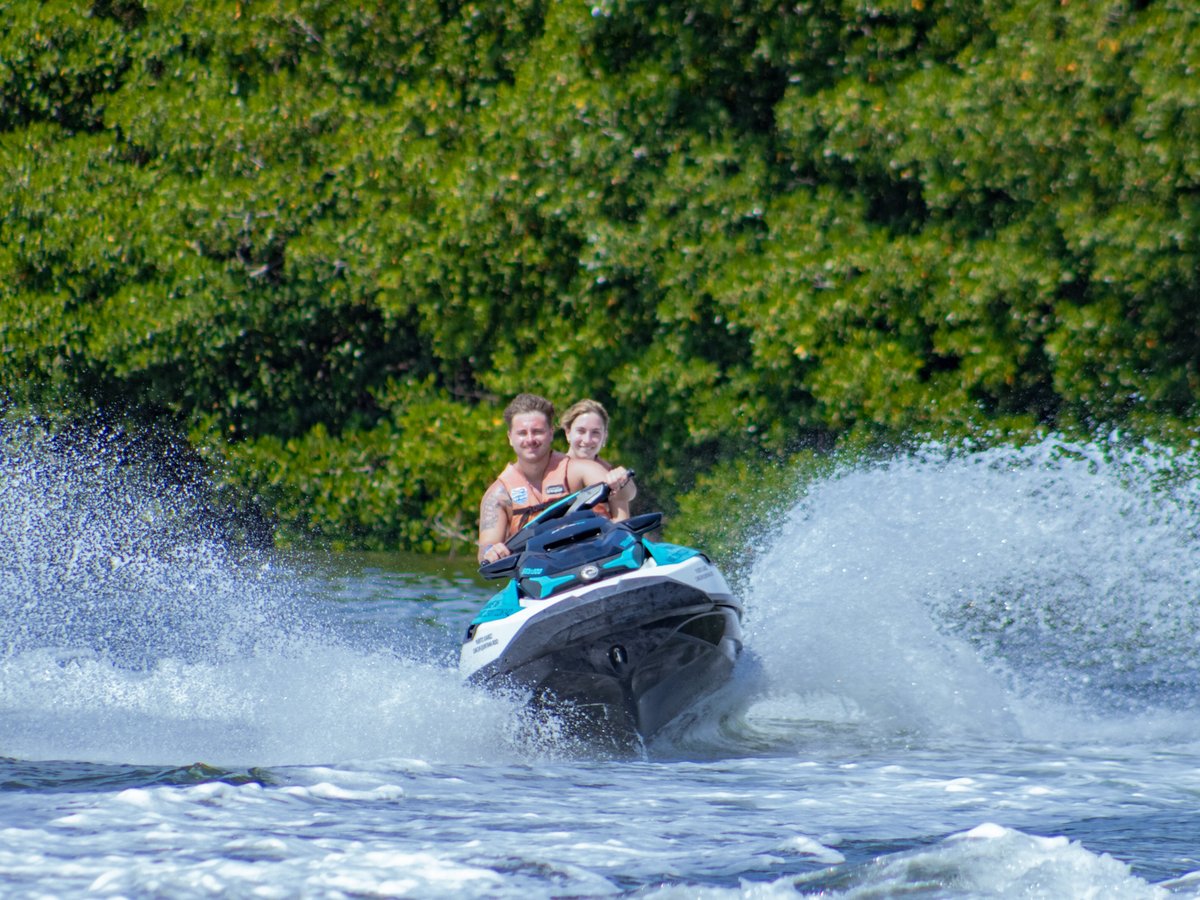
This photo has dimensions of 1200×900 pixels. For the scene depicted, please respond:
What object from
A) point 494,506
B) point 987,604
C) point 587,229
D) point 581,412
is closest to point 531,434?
point 581,412

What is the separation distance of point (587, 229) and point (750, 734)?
7.11m

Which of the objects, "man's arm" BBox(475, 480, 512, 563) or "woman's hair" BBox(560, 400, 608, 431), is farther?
"woman's hair" BBox(560, 400, 608, 431)

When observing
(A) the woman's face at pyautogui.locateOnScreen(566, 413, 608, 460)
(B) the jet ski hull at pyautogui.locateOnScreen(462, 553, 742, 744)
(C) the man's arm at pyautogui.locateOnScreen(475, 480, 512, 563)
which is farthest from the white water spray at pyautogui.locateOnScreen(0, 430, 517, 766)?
(A) the woman's face at pyautogui.locateOnScreen(566, 413, 608, 460)

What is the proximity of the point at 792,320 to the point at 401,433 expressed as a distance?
15.7 ft

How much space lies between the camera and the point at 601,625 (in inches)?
218

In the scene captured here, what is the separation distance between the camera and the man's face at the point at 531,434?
6582 millimetres

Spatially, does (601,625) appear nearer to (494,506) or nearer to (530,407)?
(494,506)

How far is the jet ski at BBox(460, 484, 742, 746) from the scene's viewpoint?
556 cm

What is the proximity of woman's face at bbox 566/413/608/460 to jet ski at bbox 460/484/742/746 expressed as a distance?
608 mm

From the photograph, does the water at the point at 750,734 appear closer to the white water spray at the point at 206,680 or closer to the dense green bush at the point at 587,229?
the white water spray at the point at 206,680

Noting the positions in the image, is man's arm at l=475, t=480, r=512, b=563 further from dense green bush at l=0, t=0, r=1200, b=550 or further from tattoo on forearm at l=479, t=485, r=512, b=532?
dense green bush at l=0, t=0, r=1200, b=550

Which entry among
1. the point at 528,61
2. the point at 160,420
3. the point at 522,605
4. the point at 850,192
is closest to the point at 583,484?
the point at 522,605

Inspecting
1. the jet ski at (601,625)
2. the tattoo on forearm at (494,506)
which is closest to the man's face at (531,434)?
the tattoo on forearm at (494,506)

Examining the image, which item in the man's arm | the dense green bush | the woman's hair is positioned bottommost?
the man's arm
